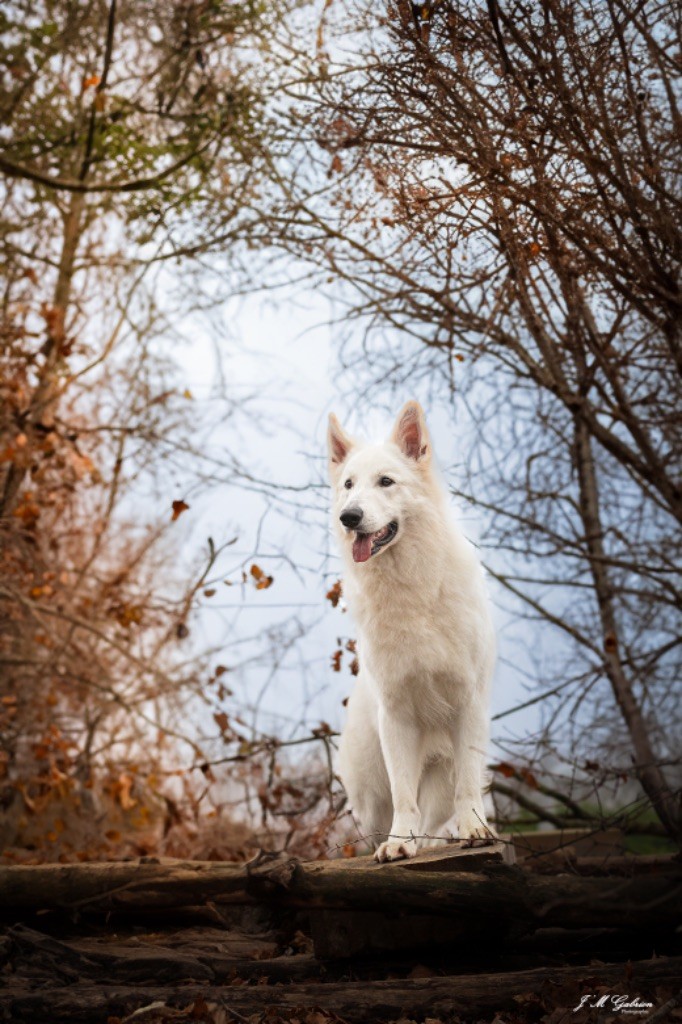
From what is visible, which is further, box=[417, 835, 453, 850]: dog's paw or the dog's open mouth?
box=[417, 835, 453, 850]: dog's paw

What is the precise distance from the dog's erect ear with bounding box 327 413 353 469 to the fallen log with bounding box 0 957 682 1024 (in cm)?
247

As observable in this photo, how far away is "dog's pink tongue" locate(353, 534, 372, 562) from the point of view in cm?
454

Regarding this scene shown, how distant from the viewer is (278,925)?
5324mm

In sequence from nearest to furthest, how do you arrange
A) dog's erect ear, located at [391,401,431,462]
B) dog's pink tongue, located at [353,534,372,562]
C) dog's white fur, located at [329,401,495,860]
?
dog's pink tongue, located at [353,534,372,562] < dog's white fur, located at [329,401,495,860] < dog's erect ear, located at [391,401,431,462]

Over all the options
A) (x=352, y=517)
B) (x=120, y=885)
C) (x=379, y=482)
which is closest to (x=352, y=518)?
(x=352, y=517)

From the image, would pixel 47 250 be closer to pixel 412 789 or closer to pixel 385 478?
pixel 385 478

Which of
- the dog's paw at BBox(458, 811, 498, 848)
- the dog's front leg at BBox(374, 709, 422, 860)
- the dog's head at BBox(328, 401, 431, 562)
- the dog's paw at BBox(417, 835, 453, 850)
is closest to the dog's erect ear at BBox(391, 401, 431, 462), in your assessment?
the dog's head at BBox(328, 401, 431, 562)

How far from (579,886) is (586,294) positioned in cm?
342

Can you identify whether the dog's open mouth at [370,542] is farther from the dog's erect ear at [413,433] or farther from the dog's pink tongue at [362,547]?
the dog's erect ear at [413,433]

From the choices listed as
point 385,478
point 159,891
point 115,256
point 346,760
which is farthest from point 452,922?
point 115,256

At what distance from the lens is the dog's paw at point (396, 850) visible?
4.49 m

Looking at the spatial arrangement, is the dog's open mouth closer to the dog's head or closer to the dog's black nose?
the dog's head

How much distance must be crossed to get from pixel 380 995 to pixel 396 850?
626mm

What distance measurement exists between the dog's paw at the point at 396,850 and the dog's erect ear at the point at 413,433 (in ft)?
6.04
